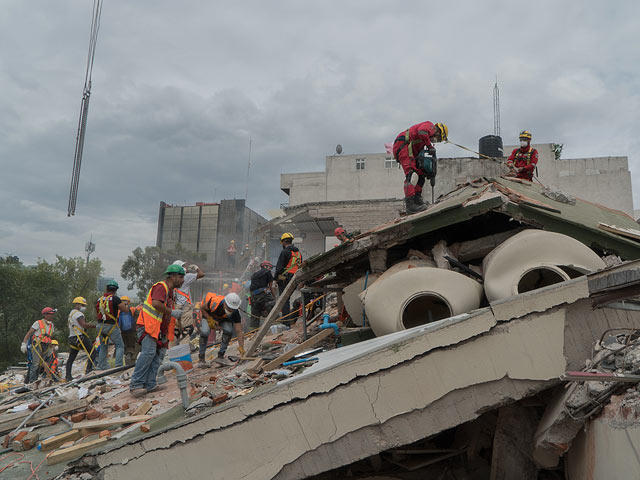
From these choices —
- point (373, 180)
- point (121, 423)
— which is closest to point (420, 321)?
point (121, 423)

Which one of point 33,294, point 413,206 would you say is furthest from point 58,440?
point 33,294

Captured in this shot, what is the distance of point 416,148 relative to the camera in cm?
686

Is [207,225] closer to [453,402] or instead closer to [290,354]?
[290,354]

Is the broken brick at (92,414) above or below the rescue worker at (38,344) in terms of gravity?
below

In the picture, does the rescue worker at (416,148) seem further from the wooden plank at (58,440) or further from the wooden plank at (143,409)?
the wooden plank at (58,440)

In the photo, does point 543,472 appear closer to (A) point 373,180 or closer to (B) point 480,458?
(B) point 480,458

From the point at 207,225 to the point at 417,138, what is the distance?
39.4m

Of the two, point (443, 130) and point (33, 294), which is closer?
point (443, 130)

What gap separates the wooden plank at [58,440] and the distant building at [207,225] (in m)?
35.2

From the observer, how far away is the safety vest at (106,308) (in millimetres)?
7861

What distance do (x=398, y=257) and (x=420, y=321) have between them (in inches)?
38.6

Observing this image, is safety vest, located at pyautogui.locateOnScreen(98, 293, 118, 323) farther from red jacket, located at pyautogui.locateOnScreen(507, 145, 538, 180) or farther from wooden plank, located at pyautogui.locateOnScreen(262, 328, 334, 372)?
red jacket, located at pyautogui.locateOnScreen(507, 145, 538, 180)

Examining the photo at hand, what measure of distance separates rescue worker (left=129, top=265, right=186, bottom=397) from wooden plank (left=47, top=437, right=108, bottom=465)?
5.04ft

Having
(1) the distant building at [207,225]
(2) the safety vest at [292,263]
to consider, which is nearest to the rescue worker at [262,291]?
(2) the safety vest at [292,263]
